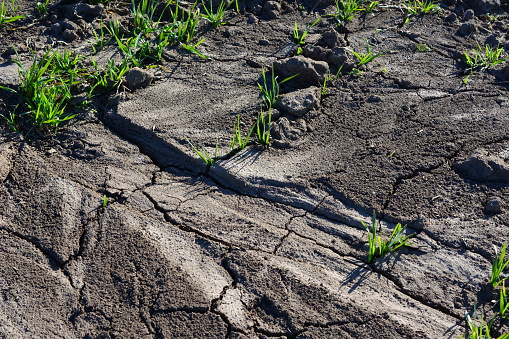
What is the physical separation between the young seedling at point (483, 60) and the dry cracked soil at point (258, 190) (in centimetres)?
4

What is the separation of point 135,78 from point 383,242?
72.8 inches

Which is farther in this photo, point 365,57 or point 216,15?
point 216,15

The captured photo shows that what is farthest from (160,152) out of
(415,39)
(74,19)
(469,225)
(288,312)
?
(415,39)

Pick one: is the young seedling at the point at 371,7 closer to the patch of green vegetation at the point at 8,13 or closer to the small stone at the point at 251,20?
the small stone at the point at 251,20

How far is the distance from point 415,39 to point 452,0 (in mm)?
667

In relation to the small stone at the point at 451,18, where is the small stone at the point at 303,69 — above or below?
below

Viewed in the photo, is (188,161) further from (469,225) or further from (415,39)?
(415,39)

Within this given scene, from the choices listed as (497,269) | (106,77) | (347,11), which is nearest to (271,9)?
(347,11)

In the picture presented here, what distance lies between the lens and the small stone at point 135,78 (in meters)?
3.23

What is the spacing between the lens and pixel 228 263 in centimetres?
239

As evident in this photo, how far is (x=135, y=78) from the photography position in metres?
3.23

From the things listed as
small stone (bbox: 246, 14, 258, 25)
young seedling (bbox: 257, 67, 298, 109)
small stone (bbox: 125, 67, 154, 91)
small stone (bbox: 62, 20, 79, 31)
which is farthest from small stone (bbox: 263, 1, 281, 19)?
small stone (bbox: 62, 20, 79, 31)

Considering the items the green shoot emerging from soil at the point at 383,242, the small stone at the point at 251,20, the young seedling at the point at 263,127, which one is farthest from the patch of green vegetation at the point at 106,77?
the green shoot emerging from soil at the point at 383,242

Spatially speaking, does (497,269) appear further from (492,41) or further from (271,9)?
(271,9)
